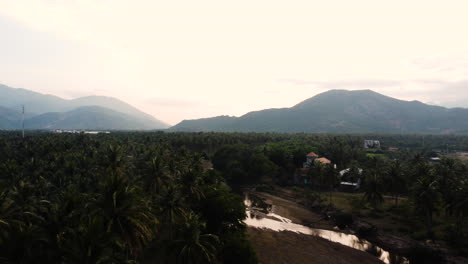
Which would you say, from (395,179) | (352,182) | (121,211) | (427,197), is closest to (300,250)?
(427,197)

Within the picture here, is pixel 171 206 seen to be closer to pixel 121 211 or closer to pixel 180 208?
pixel 180 208

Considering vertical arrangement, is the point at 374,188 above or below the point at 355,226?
above

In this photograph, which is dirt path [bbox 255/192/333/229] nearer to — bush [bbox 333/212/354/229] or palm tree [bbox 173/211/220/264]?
bush [bbox 333/212/354/229]

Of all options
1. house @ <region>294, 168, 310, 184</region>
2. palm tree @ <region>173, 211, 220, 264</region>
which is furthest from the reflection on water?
palm tree @ <region>173, 211, 220, 264</region>

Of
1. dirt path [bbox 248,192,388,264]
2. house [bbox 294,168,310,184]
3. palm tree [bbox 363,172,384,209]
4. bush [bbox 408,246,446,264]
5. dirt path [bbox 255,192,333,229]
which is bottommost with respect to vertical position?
dirt path [bbox 255,192,333,229]

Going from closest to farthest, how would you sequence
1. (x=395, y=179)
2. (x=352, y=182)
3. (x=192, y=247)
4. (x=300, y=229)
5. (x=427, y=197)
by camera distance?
(x=192, y=247)
(x=427, y=197)
(x=300, y=229)
(x=395, y=179)
(x=352, y=182)

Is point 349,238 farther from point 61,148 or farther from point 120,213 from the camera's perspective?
point 61,148

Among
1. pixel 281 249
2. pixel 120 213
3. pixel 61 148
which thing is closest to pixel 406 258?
pixel 281 249
